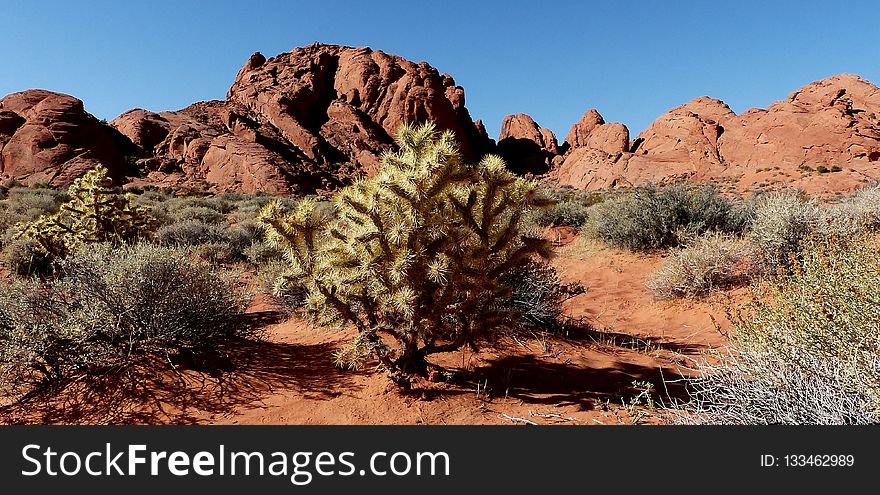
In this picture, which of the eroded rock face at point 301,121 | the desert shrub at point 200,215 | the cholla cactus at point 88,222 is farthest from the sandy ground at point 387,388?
the eroded rock face at point 301,121

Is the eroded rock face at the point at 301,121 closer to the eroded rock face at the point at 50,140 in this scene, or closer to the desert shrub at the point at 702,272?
the eroded rock face at the point at 50,140

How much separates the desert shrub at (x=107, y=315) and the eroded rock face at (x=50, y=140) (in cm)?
3547

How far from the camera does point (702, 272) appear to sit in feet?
24.2

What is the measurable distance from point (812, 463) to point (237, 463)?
3177 millimetres

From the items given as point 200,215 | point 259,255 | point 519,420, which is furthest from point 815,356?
point 200,215

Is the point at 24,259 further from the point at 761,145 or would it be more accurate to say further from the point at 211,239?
the point at 761,145

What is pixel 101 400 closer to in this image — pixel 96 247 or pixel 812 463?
pixel 96 247

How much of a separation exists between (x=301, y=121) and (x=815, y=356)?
54443 millimetres

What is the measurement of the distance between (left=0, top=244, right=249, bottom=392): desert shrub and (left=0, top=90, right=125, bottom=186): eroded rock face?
116ft

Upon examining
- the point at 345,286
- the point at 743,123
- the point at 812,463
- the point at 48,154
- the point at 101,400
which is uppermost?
the point at 743,123

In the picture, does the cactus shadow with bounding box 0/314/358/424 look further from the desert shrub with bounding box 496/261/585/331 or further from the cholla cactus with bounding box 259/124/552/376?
the desert shrub with bounding box 496/261/585/331

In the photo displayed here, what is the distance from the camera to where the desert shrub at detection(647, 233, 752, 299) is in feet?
24.1

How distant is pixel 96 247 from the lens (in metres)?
5.01

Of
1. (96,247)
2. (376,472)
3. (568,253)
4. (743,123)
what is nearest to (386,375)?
(376,472)
